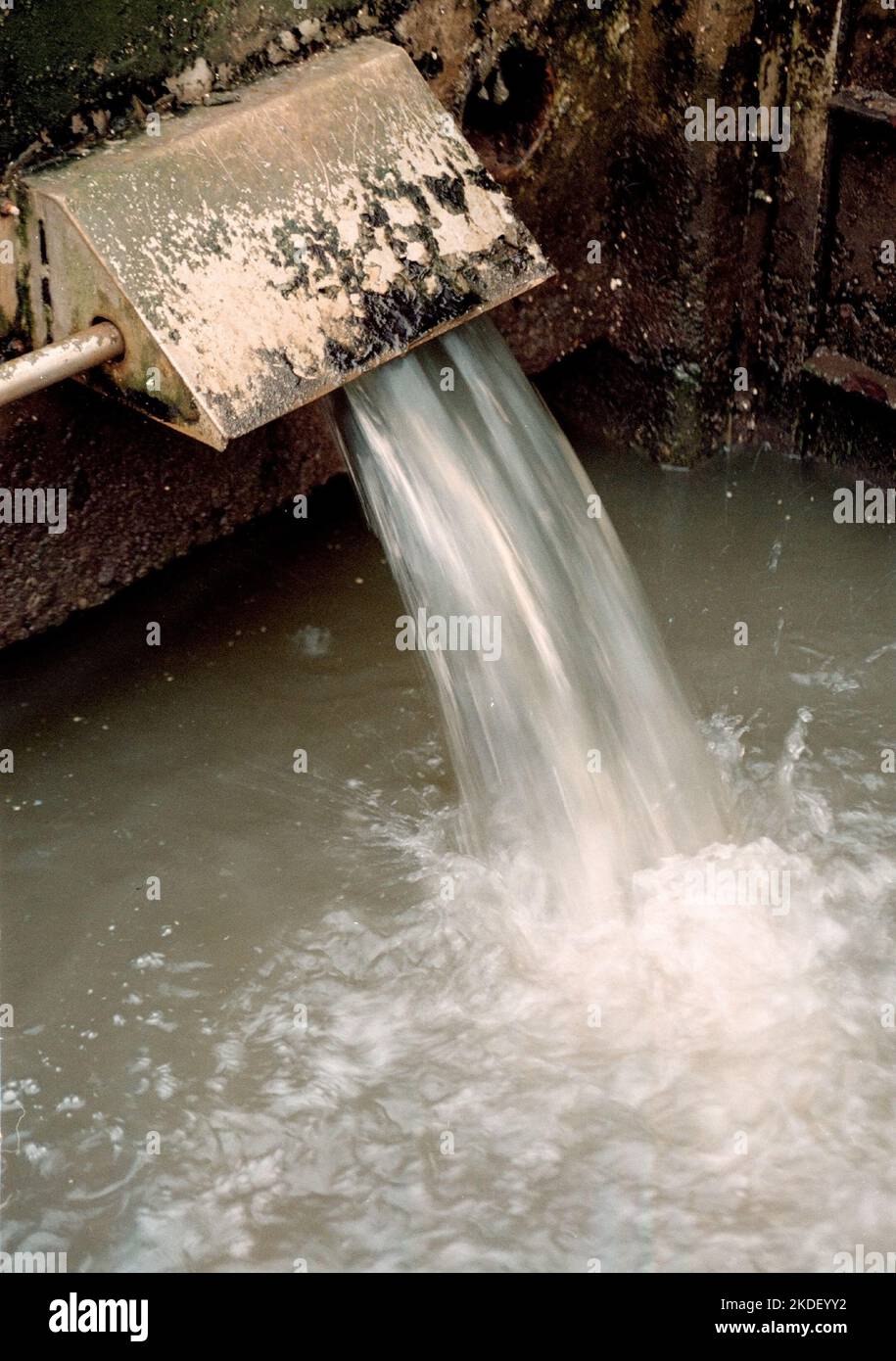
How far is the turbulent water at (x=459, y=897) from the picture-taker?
2.65m

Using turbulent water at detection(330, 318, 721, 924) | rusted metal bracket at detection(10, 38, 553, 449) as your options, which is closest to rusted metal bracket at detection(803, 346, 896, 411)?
turbulent water at detection(330, 318, 721, 924)

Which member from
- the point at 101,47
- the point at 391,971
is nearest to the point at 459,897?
the point at 391,971

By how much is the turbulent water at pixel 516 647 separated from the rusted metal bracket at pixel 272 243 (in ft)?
0.84

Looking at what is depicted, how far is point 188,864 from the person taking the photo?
3.29 metres

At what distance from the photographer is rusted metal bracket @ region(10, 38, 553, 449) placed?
2.88 metres

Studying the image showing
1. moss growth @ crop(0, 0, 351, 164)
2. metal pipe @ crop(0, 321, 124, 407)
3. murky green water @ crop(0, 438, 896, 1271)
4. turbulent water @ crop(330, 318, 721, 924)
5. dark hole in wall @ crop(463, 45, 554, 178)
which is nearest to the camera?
murky green water @ crop(0, 438, 896, 1271)

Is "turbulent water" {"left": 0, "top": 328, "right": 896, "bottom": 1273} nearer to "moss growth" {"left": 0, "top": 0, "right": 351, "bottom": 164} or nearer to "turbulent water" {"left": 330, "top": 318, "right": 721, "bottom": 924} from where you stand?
"turbulent water" {"left": 330, "top": 318, "right": 721, "bottom": 924}

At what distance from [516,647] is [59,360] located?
1184 mm

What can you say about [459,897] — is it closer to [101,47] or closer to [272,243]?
[272,243]

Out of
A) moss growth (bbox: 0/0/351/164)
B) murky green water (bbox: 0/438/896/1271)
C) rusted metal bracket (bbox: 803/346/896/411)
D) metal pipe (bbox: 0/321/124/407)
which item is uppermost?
moss growth (bbox: 0/0/351/164)

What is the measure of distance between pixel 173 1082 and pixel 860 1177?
1.27 metres

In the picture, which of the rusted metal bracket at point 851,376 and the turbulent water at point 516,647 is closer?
the turbulent water at point 516,647

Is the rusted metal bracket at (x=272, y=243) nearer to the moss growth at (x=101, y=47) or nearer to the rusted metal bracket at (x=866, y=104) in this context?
the moss growth at (x=101, y=47)

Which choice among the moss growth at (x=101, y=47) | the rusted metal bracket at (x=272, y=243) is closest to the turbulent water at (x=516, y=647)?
the rusted metal bracket at (x=272, y=243)
